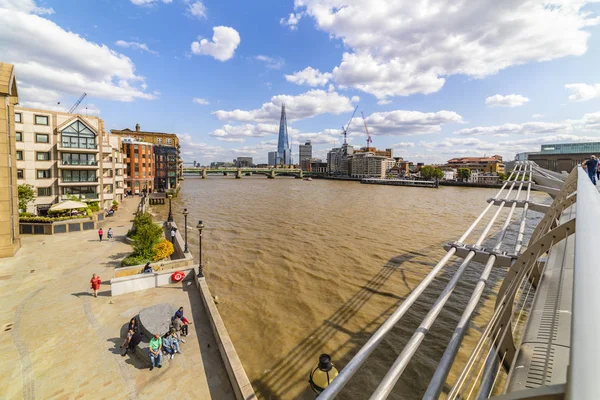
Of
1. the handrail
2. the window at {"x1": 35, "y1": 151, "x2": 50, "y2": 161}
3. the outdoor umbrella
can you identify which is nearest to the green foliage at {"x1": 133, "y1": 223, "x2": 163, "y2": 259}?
the outdoor umbrella

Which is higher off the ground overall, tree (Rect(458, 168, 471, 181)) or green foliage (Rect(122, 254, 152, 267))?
tree (Rect(458, 168, 471, 181))

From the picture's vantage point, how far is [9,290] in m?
15.2

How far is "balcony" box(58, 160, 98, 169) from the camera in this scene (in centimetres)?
3619

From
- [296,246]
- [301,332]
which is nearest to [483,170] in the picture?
[296,246]

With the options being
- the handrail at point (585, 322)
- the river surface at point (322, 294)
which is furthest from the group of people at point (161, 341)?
the handrail at point (585, 322)

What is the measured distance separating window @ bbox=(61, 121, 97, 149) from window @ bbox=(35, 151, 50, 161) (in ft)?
6.83

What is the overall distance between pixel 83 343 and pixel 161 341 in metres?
3.50

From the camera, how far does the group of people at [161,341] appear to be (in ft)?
32.6

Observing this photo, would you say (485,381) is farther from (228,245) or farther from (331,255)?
(228,245)

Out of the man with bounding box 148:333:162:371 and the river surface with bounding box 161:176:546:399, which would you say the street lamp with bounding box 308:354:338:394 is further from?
the man with bounding box 148:333:162:371

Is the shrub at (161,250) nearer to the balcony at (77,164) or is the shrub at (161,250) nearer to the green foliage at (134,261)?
the green foliage at (134,261)

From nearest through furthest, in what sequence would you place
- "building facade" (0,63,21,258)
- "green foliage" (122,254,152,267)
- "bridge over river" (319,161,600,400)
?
"bridge over river" (319,161,600,400)
"green foliage" (122,254,152,267)
"building facade" (0,63,21,258)

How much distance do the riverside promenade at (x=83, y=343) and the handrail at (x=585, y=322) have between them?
389 inches

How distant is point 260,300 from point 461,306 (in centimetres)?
1133
